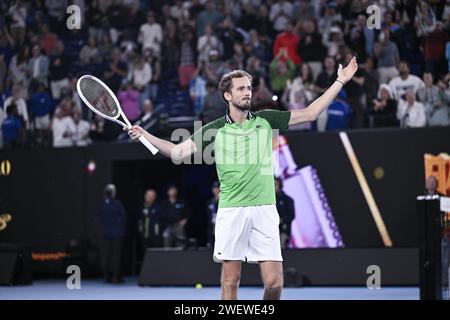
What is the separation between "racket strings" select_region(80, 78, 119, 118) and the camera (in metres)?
9.19

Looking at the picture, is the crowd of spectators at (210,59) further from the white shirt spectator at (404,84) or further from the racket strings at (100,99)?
the racket strings at (100,99)

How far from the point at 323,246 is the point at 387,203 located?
5.30ft

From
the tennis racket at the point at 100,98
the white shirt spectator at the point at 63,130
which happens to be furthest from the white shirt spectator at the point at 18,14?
the tennis racket at the point at 100,98

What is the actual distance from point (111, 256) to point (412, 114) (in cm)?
713

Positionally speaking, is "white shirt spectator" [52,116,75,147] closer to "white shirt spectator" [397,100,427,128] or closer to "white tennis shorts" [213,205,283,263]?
"white shirt spectator" [397,100,427,128]

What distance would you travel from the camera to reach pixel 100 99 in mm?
9219

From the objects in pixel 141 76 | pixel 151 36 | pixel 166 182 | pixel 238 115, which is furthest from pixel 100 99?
pixel 166 182

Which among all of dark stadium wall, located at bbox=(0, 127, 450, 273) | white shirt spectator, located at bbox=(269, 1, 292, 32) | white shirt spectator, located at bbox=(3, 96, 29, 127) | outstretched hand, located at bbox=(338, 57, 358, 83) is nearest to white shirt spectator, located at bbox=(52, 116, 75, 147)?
dark stadium wall, located at bbox=(0, 127, 450, 273)

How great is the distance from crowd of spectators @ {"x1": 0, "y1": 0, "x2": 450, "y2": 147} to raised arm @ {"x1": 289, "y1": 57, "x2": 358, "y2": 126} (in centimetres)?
963

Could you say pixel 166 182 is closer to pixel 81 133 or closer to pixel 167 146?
pixel 81 133

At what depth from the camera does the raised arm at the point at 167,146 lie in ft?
27.2

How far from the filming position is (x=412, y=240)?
1864cm
